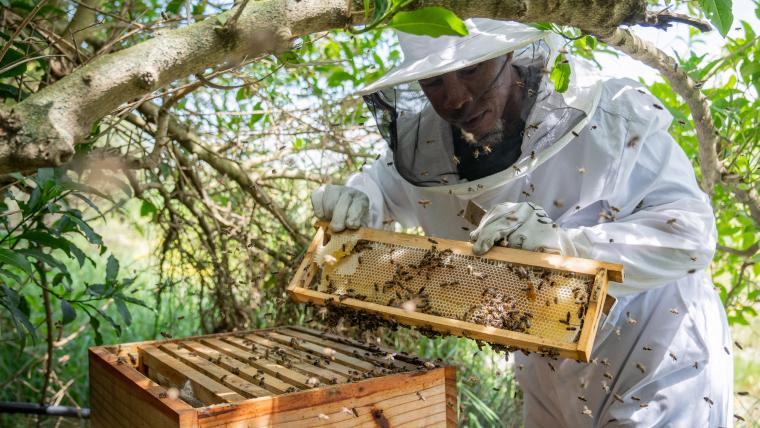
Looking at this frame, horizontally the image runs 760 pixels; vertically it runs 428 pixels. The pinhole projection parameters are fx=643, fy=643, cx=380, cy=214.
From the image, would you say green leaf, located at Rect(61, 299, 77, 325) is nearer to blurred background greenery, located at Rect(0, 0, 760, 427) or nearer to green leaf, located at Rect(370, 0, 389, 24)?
blurred background greenery, located at Rect(0, 0, 760, 427)

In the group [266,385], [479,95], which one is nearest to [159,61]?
[266,385]

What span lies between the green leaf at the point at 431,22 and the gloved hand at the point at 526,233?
1097 mm

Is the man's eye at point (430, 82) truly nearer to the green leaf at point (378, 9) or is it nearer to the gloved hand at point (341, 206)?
the gloved hand at point (341, 206)

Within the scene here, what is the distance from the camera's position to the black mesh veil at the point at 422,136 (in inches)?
101

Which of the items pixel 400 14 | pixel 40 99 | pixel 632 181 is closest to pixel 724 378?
pixel 632 181

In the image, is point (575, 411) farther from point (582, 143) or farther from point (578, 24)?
point (578, 24)

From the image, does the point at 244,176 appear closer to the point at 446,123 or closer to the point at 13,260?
the point at 446,123

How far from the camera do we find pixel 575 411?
9.41 feet

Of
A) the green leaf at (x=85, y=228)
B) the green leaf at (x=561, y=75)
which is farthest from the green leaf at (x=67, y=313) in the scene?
the green leaf at (x=561, y=75)

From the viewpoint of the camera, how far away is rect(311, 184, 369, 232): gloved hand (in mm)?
2666

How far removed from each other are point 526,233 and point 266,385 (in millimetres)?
998

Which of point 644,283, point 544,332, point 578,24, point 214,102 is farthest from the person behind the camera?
point 214,102

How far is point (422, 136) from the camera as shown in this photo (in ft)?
9.29

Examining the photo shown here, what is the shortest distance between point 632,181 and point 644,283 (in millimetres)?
472
